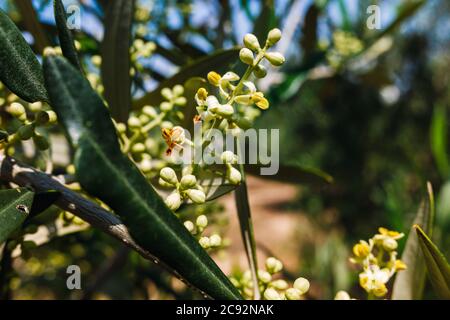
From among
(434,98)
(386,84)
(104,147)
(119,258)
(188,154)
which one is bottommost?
(434,98)

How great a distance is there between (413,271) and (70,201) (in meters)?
0.59

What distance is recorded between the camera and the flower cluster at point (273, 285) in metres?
0.62

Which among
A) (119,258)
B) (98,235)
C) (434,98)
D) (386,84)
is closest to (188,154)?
(119,258)

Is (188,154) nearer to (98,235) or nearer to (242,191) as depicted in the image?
(242,191)

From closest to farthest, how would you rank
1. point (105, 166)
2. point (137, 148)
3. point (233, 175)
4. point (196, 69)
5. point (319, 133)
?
1. point (105, 166)
2. point (233, 175)
3. point (137, 148)
4. point (196, 69)
5. point (319, 133)

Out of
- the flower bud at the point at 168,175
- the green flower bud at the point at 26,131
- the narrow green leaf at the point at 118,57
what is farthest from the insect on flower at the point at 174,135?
the narrow green leaf at the point at 118,57

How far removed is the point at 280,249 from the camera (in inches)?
285

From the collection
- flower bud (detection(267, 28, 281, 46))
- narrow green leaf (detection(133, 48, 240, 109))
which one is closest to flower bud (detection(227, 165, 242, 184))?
flower bud (detection(267, 28, 281, 46))

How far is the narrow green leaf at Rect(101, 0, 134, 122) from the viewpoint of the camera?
33.6 inches

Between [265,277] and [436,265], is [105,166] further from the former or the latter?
[436,265]

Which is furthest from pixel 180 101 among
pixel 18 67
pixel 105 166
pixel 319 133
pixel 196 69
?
pixel 319 133

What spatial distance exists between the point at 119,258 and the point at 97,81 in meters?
0.64

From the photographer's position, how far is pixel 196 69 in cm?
92

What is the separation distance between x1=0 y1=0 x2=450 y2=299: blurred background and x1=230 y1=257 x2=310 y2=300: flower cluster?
12.9 inches
